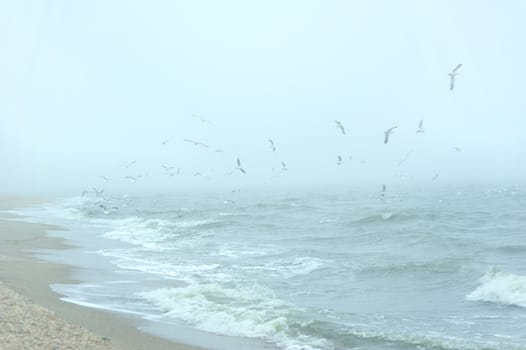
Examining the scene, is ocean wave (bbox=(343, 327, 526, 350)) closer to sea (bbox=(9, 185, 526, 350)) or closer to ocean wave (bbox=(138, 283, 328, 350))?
sea (bbox=(9, 185, 526, 350))

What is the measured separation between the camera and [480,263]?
73.4 ft

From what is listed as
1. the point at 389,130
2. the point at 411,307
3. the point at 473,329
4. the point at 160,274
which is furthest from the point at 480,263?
the point at 160,274

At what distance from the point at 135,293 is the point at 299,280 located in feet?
17.5

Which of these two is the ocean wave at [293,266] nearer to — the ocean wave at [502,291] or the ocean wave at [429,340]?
the ocean wave at [502,291]

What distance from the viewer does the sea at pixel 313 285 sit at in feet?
40.1

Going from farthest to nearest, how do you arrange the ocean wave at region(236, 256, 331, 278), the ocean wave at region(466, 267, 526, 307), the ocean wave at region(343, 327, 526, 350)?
1. the ocean wave at region(236, 256, 331, 278)
2. the ocean wave at region(466, 267, 526, 307)
3. the ocean wave at region(343, 327, 526, 350)

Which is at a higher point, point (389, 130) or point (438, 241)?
point (389, 130)

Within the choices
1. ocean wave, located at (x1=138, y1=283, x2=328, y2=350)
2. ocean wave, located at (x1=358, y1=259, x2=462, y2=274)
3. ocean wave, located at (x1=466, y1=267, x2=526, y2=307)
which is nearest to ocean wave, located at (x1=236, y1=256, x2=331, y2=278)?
ocean wave, located at (x1=358, y1=259, x2=462, y2=274)

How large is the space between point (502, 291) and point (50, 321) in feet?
38.5

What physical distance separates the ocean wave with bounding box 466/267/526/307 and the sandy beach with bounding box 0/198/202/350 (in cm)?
910

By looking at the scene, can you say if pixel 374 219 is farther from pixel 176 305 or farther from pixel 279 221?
pixel 176 305

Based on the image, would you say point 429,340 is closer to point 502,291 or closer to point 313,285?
point 502,291

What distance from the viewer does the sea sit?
12234 millimetres

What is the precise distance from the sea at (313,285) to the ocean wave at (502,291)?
4 cm
